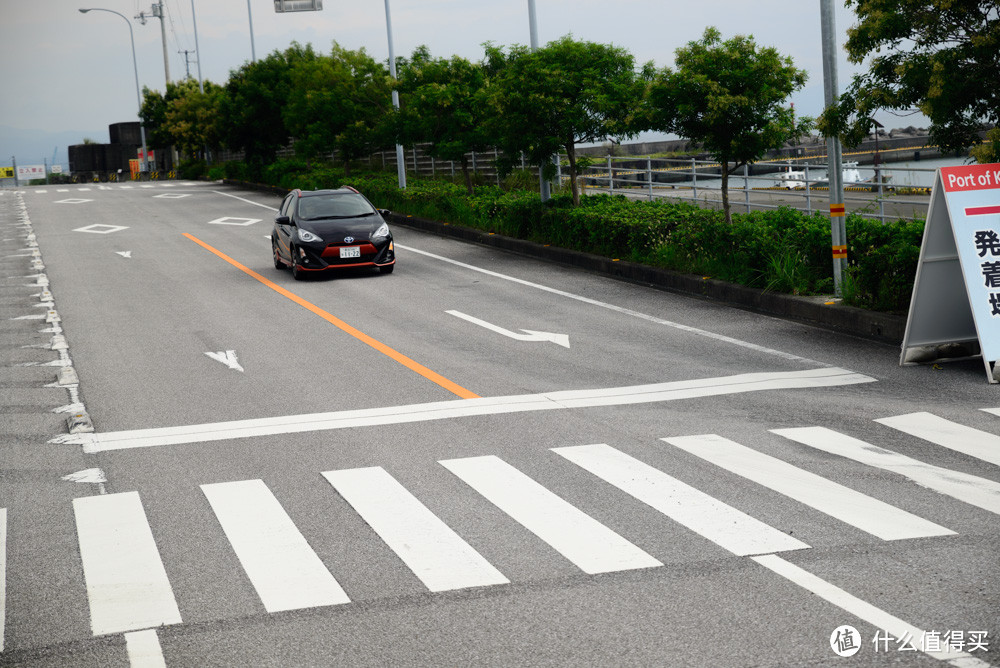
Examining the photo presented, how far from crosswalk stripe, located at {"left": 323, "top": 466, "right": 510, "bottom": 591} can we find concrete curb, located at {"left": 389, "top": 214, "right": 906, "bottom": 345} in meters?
6.78

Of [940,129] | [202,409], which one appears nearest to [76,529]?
[202,409]

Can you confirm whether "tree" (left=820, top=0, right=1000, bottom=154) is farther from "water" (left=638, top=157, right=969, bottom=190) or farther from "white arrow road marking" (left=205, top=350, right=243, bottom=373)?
"white arrow road marking" (left=205, top=350, right=243, bottom=373)

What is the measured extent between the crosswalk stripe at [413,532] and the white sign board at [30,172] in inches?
4230

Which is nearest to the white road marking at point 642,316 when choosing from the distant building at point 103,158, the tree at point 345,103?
the tree at point 345,103

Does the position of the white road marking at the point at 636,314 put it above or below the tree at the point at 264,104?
below

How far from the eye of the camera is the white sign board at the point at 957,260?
9820mm

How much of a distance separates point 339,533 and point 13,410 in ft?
16.6

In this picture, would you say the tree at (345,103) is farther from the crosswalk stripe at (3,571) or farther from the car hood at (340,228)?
the crosswalk stripe at (3,571)

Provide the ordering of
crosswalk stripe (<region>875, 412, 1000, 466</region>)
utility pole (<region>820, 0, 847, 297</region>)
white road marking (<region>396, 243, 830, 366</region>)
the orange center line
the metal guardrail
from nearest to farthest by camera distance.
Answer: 1. crosswalk stripe (<region>875, 412, 1000, 466</region>)
2. the orange center line
3. white road marking (<region>396, 243, 830, 366</region>)
4. utility pole (<region>820, 0, 847, 297</region>)
5. the metal guardrail

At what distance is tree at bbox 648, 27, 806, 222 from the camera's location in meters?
16.0

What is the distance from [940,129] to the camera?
1123 centimetres

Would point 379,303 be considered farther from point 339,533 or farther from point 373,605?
point 373,605

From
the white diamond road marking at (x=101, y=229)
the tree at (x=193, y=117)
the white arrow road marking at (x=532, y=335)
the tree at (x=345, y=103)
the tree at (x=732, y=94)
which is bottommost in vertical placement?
the white arrow road marking at (x=532, y=335)

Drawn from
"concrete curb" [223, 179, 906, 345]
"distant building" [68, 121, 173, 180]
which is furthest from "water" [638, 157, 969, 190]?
"distant building" [68, 121, 173, 180]
